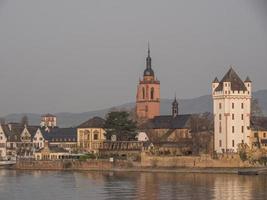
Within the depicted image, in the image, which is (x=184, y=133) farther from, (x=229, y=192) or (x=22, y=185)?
(x=229, y=192)

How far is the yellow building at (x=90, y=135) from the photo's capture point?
86.9m

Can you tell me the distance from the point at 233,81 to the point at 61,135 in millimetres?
26469

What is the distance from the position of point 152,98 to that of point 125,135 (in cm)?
2608

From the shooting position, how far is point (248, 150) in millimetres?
67250

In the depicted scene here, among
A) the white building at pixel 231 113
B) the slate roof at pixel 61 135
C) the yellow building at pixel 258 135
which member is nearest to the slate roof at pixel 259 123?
the yellow building at pixel 258 135

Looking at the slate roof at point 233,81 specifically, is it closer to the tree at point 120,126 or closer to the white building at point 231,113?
the white building at point 231,113

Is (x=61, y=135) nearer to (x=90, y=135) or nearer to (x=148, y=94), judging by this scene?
(x=90, y=135)

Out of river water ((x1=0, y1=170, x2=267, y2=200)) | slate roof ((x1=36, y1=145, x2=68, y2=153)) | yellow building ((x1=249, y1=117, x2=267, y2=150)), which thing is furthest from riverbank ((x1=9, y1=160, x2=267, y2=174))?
yellow building ((x1=249, y1=117, x2=267, y2=150))

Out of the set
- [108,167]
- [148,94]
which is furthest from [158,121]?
[108,167]

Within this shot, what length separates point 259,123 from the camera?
75.8 m

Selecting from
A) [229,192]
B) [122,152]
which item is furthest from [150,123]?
[229,192]

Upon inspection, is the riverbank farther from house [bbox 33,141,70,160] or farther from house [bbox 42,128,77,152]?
house [bbox 42,128,77,152]

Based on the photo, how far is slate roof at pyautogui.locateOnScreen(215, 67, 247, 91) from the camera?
70250mm

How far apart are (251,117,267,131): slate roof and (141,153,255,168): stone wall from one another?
6.77 m
